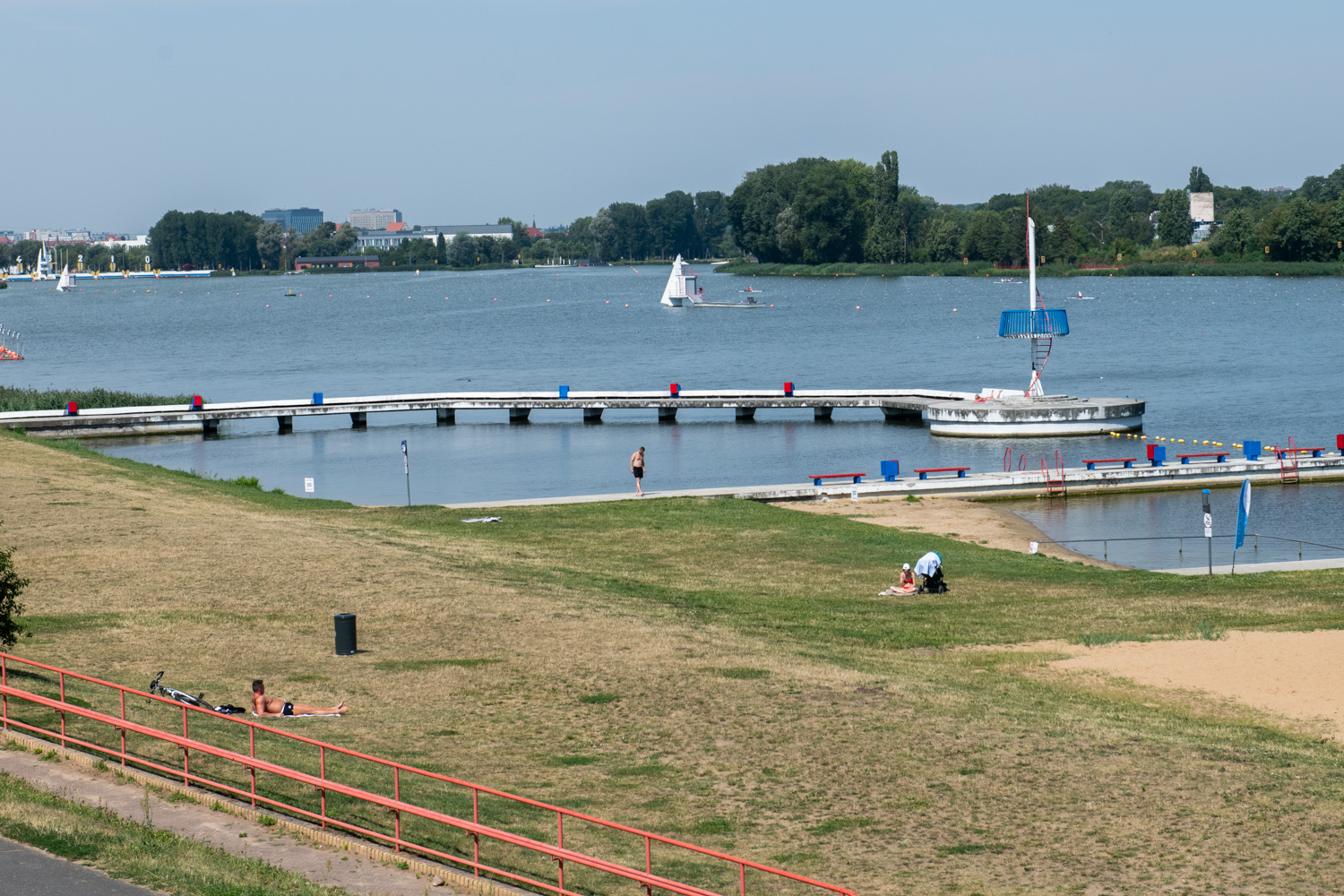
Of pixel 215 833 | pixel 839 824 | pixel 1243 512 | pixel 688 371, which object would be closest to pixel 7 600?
pixel 215 833

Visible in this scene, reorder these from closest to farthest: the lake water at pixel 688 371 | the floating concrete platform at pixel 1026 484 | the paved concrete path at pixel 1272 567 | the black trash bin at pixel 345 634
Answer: the black trash bin at pixel 345 634
the paved concrete path at pixel 1272 567
the floating concrete platform at pixel 1026 484
the lake water at pixel 688 371

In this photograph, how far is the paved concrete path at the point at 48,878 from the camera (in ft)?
36.4

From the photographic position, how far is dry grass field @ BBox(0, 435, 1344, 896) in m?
13.8

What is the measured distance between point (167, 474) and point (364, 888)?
109ft

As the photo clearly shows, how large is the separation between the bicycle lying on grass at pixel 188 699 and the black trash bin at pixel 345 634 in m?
2.96

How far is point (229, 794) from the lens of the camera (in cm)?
1370

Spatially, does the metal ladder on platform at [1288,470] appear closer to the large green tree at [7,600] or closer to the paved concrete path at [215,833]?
the large green tree at [7,600]

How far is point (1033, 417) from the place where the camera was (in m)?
57.7

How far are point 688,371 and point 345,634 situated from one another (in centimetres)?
8251

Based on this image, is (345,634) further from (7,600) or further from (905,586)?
(905,586)

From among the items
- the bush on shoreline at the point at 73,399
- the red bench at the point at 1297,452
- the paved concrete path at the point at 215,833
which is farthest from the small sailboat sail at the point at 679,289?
the paved concrete path at the point at 215,833

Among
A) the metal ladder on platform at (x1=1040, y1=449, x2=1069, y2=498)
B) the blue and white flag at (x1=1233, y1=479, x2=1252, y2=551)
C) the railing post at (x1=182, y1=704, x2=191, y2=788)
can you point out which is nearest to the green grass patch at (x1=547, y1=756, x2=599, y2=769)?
the railing post at (x1=182, y1=704, x2=191, y2=788)

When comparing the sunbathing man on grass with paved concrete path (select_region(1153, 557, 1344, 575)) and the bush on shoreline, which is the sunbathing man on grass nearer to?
paved concrete path (select_region(1153, 557, 1344, 575))

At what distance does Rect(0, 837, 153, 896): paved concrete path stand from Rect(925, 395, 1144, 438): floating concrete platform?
164 ft
